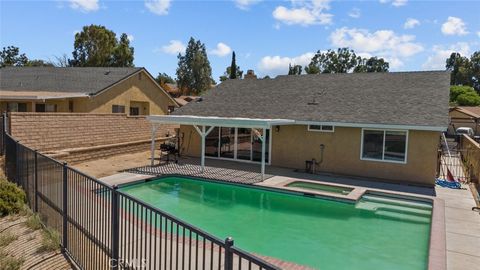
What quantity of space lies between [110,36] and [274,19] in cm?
3255

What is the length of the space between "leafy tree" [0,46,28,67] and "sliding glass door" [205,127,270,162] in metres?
65.9

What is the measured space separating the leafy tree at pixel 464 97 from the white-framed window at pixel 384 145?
54083 mm

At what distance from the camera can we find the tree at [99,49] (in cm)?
4809

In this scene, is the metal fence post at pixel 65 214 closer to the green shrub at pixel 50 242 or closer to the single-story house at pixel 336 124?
the green shrub at pixel 50 242

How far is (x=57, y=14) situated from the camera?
22.0 metres

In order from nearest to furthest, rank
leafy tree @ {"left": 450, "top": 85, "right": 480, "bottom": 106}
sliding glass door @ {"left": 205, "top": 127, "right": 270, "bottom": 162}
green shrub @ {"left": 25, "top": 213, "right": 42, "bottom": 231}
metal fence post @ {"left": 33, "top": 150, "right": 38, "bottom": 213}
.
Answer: green shrub @ {"left": 25, "top": 213, "right": 42, "bottom": 231}
metal fence post @ {"left": 33, "top": 150, "right": 38, "bottom": 213}
sliding glass door @ {"left": 205, "top": 127, "right": 270, "bottom": 162}
leafy tree @ {"left": 450, "top": 85, "right": 480, "bottom": 106}

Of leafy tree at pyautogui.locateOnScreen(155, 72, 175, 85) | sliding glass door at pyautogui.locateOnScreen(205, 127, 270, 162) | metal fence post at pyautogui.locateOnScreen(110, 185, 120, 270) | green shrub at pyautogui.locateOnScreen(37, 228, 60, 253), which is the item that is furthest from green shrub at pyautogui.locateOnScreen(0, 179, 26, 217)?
leafy tree at pyautogui.locateOnScreen(155, 72, 175, 85)

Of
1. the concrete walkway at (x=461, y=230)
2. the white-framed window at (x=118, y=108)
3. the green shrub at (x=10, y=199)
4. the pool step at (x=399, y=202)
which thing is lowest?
the pool step at (x=399, y=202)

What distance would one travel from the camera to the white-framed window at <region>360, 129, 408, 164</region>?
1522 centimetres

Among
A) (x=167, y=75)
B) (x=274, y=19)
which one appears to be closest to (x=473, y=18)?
(x=274, y=19)

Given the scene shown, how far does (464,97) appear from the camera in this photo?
194 feet

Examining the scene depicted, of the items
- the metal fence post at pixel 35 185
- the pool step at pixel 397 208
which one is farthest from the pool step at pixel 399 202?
the metal fence post at pixel 35 185

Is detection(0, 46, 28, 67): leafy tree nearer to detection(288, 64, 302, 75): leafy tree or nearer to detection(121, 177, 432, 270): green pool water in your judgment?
detection(288, 64, 302, 75): leafy tree

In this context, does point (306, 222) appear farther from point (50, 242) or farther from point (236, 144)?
point (236, 144)
